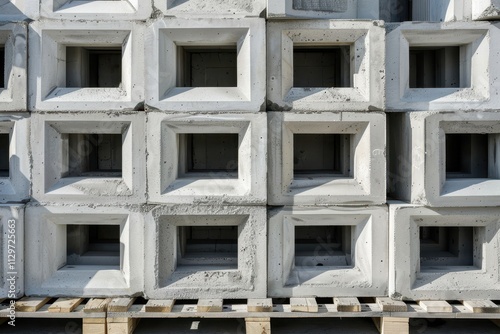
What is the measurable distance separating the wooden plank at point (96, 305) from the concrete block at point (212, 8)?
2.33m

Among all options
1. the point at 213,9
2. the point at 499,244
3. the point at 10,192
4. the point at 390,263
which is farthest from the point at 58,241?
the point at 499,244

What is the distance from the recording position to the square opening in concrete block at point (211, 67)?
359cm

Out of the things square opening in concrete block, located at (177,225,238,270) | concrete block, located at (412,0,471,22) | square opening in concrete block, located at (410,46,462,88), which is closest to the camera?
concrete block, located at (412,0,471,22)

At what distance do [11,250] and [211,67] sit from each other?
7.53 feet

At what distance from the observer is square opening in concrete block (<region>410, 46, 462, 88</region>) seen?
11.2 ft

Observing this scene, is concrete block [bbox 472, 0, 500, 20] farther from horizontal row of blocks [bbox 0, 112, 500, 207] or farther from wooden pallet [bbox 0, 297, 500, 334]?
wooden pallet [bbox 0, 297, 500, 334]

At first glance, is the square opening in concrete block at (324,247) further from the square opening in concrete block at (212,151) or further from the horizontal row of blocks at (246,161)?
the square opening in concrete block at (212,151)

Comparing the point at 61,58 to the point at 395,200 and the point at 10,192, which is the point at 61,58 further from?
the point at 395,200

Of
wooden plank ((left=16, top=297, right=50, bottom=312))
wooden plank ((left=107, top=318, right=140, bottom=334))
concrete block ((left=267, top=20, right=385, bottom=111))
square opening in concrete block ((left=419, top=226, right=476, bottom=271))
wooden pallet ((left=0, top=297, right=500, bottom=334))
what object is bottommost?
wooden plank ((left=107, top=318, right=140, bottom=334))

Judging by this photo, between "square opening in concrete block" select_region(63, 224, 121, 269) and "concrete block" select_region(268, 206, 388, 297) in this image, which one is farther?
"square opening in concrete block" select_region(63, 224, 121, 269)

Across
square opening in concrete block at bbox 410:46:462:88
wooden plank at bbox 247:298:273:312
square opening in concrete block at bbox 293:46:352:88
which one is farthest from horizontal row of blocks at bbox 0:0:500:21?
wooden plank at bbox 247:298:273:312

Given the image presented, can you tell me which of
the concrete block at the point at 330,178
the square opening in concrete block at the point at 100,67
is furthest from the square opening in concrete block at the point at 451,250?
the square opening in concrete block at the point at 100,67

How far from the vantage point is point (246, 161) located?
3033 mm

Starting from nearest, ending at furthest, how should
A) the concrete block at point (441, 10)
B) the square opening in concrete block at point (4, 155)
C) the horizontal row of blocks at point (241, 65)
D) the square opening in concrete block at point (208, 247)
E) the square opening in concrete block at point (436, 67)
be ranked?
the horizontal row of blocks at point (241, 65)
the concrete block at point (441, 10)
the square opening in concrete block at point (208, 247)
the square opening in concrete block at point (436, 67)
the square opening in concrete block at point (4, 155)
